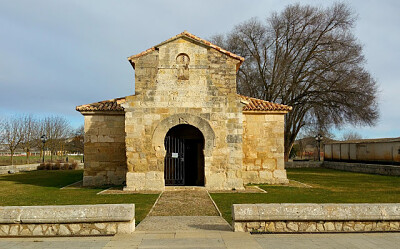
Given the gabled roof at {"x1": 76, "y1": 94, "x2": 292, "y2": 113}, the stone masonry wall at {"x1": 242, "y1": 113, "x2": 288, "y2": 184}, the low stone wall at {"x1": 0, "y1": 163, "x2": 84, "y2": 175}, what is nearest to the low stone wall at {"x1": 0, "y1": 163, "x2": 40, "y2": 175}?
the low stone wall at {"x1": 0, "y1": 163, "x2": 84, "y2": 175}

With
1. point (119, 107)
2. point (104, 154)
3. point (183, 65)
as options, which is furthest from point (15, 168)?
point (183, 65)

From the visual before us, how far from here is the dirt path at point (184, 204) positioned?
816 cm

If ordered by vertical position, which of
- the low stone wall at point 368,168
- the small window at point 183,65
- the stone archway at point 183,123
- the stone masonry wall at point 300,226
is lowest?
the low stone wall at point 368,168

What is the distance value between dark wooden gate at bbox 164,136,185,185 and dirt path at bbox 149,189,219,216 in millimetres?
2167

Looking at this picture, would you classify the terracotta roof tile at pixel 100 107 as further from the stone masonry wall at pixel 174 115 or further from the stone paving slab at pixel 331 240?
the stone paving slab at pixel 331 240

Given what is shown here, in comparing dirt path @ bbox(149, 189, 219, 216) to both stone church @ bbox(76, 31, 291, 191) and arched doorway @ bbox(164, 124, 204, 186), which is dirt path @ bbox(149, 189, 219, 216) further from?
arched doorway @ bbox(164, 124, 204, 186)

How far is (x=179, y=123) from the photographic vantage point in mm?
12641

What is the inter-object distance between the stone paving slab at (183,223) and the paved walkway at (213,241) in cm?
39

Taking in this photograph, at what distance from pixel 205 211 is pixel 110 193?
4.95 metres

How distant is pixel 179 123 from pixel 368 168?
16112mm

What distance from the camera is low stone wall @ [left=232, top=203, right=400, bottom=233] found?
600 cm

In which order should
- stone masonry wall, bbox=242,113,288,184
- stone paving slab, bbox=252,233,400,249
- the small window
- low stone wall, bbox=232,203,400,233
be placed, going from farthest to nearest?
stone masonry wall, bbox=242,113,288,184 < the small window < low stone wall, bbox=232,203,400,233 < stone paving slab, bbox=252,233,400,249

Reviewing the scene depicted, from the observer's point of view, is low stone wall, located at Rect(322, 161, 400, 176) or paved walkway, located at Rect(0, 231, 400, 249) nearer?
paved walkway, located at Rect(0, 231, 400, 249)

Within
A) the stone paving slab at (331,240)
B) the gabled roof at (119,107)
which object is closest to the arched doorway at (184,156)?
the gabled roof at (119,107)
